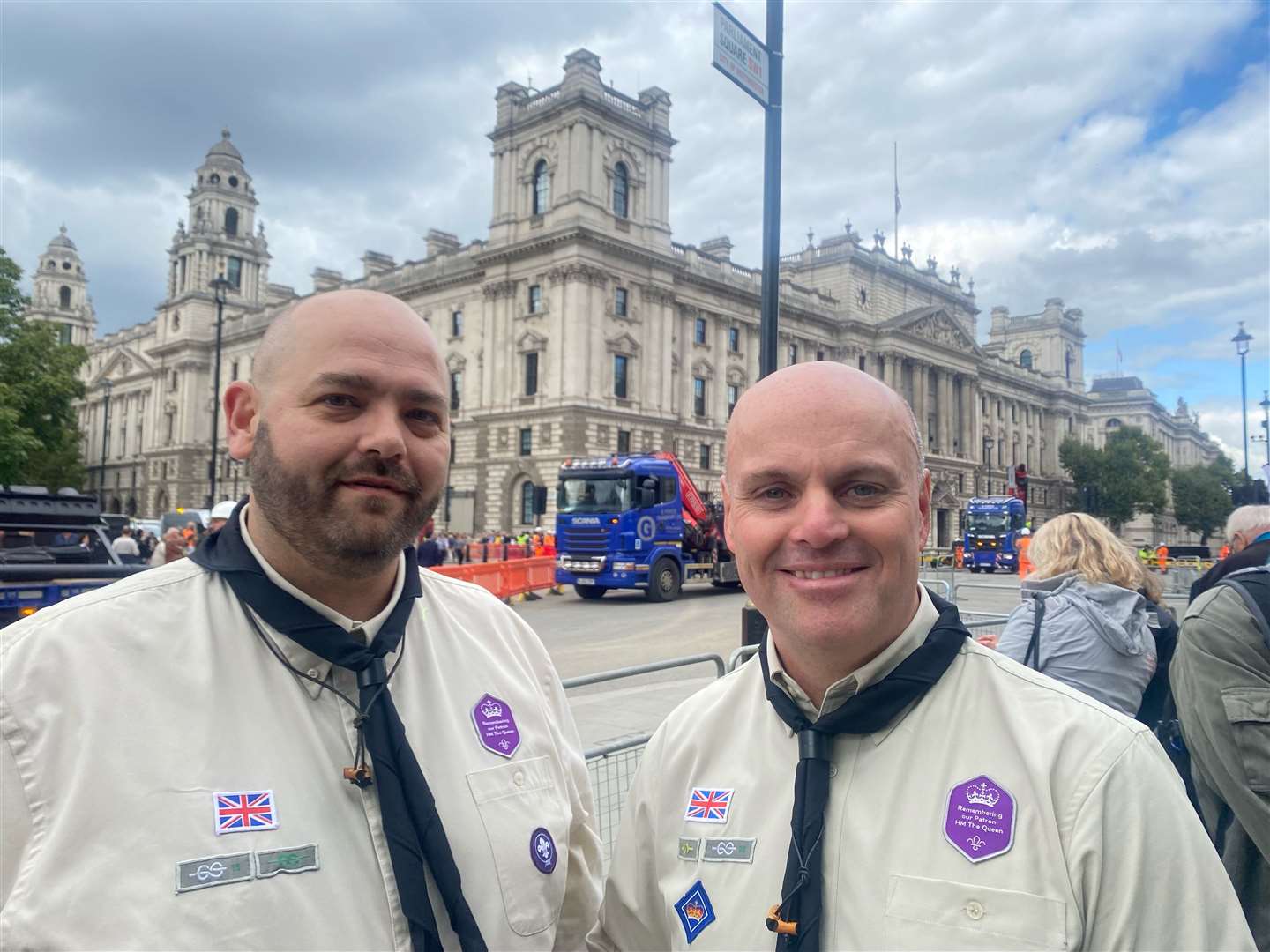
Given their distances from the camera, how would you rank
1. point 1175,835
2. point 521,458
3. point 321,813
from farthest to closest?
1. point 521,458
2. point 321,813
3. point 1175,835

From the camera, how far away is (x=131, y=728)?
1705mm

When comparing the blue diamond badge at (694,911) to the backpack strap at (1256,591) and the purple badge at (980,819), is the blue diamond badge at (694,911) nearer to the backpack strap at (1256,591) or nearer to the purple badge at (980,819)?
the purple badge at (980,819)

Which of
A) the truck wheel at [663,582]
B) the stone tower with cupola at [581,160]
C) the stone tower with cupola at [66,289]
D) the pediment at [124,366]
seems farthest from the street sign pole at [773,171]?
the stone tower with cupola at [66,289]

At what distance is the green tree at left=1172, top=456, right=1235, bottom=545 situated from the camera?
92.8 m

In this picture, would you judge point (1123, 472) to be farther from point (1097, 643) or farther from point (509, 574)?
point (1097, 643)

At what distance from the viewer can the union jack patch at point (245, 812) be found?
172 cm

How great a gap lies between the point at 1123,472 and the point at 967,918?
289ft

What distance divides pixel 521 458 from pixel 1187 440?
517 ft

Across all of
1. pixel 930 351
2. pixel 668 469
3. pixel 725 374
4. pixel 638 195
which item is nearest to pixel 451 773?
pixel 668 469

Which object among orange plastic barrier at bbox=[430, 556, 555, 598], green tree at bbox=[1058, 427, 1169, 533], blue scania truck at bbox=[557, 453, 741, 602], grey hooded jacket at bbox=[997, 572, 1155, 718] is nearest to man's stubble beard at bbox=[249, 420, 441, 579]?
grey hooded jacket at bbox=[997, 572, 1155, 718]

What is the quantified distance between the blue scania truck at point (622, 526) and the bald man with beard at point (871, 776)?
20326mm

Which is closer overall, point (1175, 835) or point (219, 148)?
point (1175, 835)

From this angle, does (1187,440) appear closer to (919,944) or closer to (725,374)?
(725,374)

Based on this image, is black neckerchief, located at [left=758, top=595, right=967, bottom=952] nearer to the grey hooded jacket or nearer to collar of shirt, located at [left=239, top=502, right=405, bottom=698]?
collar of shirt, located at [left=239, top=502, right=405, bottom=698]
